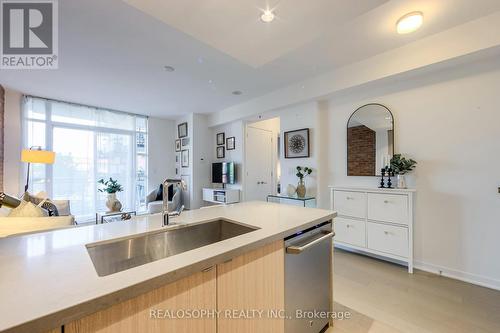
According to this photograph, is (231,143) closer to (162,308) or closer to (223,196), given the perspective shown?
(223,196)

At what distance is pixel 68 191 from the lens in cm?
444

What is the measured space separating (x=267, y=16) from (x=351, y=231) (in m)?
2.72

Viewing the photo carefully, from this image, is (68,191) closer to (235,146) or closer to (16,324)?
(235,146)

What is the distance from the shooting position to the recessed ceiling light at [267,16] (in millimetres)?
1731

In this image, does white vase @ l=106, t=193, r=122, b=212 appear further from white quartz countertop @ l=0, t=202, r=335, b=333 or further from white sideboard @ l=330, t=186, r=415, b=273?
white sideboard @ l=330, t=186, r=415, b=273

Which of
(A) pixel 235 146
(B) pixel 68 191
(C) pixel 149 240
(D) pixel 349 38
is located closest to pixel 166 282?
(C) pixel 149 240

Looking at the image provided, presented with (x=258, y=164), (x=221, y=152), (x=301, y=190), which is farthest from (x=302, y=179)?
(x=221, y=152)

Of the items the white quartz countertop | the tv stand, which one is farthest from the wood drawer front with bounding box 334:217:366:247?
the tv stand

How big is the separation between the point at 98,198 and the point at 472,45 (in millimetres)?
6471

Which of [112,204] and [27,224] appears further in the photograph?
[112,204]

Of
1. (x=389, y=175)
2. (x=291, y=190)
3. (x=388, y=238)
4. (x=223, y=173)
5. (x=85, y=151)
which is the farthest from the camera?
(x=223, y=173)

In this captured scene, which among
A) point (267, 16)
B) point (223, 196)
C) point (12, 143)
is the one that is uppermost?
point (267, 16)
